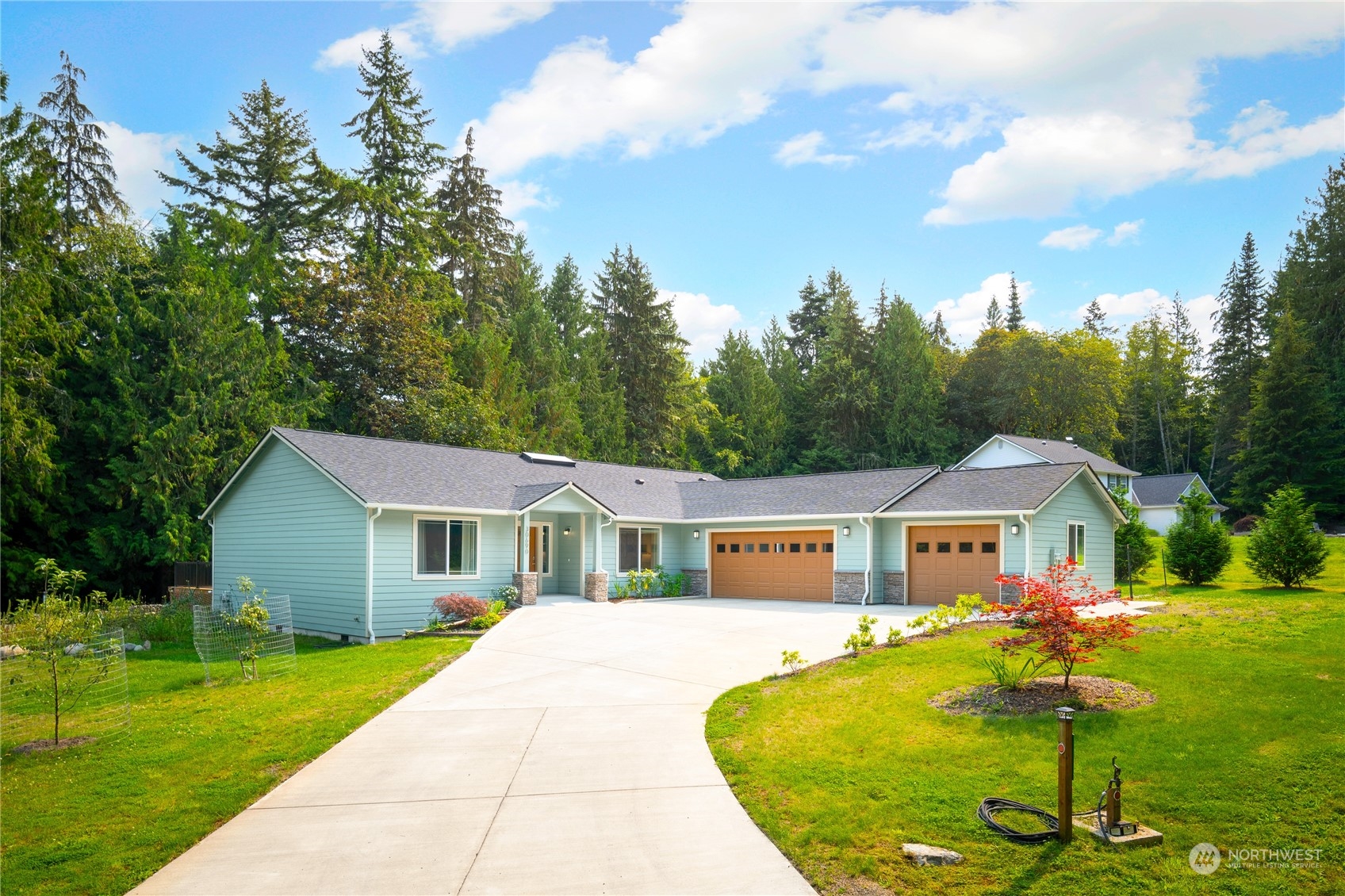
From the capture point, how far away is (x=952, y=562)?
20812 mm

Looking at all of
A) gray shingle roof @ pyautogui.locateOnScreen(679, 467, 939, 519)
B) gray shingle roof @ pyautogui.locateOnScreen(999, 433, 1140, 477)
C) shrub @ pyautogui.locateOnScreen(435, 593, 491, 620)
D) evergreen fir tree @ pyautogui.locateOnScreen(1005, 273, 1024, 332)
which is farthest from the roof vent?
evergreen fir tree @ pyautogui.locateOnScreen(1005, 273, 1024, 332)

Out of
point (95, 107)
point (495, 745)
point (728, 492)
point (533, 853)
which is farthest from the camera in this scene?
point (95, 107)

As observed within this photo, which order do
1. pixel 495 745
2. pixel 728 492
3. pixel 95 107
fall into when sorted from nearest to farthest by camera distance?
pixel 495 745
pixel 728 492
pixel 95 107

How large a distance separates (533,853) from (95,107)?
35211mm

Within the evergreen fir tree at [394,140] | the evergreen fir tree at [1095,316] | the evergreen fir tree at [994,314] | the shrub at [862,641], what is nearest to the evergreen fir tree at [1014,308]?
the evergreen fir tree at [994,314]

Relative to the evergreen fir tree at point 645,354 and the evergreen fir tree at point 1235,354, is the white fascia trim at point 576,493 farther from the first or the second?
the evergreen fir tree at point 1235,354

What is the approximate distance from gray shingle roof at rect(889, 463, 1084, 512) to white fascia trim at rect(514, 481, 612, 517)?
772cm

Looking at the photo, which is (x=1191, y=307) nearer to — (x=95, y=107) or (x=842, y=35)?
(x=842, y=35)

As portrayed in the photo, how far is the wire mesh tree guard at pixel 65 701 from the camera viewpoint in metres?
8.79

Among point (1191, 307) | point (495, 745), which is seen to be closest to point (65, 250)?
point (495, 745)

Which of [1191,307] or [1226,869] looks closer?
[1226,869]

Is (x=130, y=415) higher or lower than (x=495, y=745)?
higher

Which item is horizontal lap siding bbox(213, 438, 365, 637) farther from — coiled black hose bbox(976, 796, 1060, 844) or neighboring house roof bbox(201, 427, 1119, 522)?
coiled black hose bbox(976, 796, 1060, 844)

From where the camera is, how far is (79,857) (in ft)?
18.0
